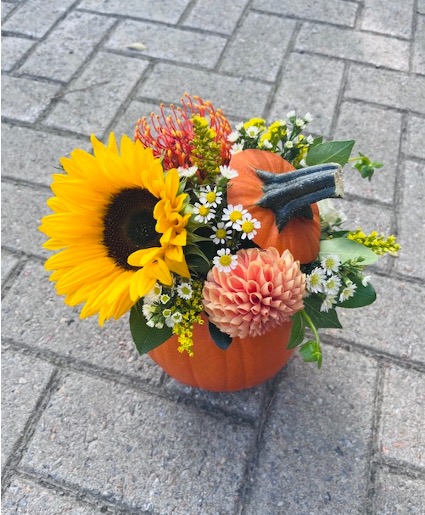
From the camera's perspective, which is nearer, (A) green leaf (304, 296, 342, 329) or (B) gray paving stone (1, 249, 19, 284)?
(A) green leaf (304, 296, 342, 329)

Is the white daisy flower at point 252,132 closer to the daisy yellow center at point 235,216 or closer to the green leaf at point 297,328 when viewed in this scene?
the daisy yellow center at point 235,216

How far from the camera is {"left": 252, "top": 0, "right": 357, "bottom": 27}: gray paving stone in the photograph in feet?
9.89

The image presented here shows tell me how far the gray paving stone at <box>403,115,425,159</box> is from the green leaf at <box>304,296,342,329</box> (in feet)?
4.36

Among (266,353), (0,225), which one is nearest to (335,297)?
(266,353)

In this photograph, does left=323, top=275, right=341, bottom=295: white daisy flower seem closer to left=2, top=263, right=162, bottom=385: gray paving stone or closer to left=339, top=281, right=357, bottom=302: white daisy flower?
left=339, top=281, right=357, bottom=302: white daisy flower

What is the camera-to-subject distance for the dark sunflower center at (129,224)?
1.13 m

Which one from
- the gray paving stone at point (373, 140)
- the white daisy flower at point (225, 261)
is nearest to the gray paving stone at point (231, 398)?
the white daisy flower at point (225, 261)

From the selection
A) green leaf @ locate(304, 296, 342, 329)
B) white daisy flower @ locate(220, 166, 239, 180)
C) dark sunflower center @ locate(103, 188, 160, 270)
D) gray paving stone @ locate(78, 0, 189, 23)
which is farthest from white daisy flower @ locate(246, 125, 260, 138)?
gray paving stone @ locate(78, 0, 189, 23)

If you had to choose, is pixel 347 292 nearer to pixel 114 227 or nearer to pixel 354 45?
pixel 114 227

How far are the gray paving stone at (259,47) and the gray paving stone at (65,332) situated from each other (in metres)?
1.44

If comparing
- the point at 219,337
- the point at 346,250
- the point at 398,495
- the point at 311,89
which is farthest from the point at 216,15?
the point at 398,495

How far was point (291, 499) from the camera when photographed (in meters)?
1.48

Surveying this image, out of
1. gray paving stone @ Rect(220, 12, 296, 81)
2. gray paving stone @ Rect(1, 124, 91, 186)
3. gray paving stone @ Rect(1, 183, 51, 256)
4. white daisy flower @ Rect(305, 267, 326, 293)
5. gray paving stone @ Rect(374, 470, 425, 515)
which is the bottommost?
gray paving stone @ Rect(1, 183, 51, 256)

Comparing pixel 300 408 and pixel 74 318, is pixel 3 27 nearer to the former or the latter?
pixel 74 318
